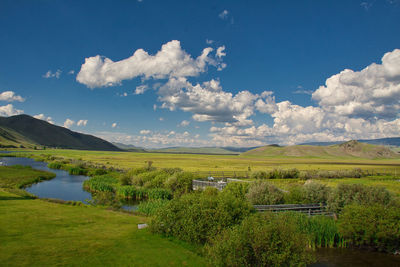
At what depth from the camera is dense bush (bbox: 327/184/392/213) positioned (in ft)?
81.4

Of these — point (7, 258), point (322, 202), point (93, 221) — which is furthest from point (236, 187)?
point (7, 258)

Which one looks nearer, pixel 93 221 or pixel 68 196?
pixel 93 221

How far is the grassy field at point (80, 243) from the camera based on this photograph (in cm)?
1288

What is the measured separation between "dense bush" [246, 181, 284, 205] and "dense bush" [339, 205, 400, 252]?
7.93 metres

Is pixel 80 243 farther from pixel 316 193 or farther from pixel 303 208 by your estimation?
pixel 316 193

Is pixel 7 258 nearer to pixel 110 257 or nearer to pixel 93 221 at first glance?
pixel 110 257

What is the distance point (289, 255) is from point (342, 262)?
29.0 ft

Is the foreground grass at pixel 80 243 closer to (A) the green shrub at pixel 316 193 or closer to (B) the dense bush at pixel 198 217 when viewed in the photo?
(B) the dense bush at pixel 198 217

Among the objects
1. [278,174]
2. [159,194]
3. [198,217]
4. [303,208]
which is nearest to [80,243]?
[198,217]

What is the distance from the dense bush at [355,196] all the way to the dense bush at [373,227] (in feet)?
15.0

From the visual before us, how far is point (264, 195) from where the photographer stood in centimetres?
2802

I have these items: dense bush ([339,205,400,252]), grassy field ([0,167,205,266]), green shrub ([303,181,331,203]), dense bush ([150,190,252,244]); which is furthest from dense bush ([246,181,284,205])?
grassy field ([0,167,205,266])

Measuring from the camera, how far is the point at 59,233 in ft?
53.9

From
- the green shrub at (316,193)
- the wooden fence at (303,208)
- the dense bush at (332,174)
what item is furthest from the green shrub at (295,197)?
the dense bush at (332,174)
